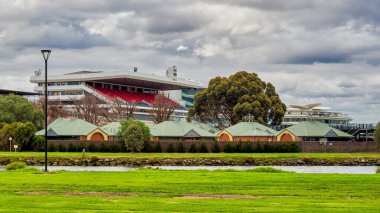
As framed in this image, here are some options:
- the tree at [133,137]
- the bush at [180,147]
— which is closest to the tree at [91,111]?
the bush at [180,147]

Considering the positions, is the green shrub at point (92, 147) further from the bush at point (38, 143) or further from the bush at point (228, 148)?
the bush at point (228, 148)

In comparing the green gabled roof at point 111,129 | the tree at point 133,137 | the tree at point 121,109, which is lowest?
the tree at point 133,137

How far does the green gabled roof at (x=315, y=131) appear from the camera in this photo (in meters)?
105

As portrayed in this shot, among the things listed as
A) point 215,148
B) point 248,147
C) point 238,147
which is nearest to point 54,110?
point 215,148

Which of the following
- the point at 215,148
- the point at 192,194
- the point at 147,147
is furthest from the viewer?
the point at 215,148

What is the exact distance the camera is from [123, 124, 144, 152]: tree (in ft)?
290

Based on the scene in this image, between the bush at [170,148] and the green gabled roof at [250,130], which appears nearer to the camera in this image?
the bush at [170,148]

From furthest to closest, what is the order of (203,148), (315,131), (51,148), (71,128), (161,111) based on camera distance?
(161,111)
(315,131)
(71,128)
(203,148)
(51,148)

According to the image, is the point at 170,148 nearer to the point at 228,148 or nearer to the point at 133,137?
the point at 133,137

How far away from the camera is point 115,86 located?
177m

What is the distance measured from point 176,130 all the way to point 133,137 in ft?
53.4

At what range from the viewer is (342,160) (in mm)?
77438

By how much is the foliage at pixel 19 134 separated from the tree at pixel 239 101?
4009 centimetres

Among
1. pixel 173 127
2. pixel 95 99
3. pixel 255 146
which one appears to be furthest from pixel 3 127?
pixel 95 99
